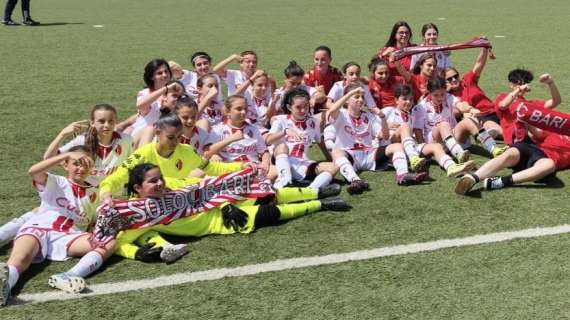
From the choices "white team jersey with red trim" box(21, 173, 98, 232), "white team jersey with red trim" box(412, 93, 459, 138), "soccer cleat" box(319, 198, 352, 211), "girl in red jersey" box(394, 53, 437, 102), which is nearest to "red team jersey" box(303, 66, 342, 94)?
"girl in red jersey" box(394, 53, 437, 102)

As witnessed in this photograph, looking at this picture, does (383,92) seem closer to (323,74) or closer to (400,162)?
(323,74)

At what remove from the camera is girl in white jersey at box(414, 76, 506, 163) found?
759cm

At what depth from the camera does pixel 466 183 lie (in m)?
6.20

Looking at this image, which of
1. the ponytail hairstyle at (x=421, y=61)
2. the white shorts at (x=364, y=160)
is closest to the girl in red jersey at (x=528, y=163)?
the white shorts at (x=364, y=160)

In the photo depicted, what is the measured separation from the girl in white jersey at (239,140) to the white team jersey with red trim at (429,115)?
194 cm

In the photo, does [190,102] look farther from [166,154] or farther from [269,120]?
[269,120]

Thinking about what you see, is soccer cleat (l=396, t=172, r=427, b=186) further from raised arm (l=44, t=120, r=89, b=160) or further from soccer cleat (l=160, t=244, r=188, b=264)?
raised arm (l=44, t=120, r=89, b=160)

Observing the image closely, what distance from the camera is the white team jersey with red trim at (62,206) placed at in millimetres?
5074

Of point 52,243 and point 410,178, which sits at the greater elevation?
point 410,178

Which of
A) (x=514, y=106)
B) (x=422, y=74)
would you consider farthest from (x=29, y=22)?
(x=514, y=106)

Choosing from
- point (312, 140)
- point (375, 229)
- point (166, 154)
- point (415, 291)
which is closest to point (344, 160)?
point (312, 140)

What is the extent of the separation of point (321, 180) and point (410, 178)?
855mm

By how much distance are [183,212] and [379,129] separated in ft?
8.73

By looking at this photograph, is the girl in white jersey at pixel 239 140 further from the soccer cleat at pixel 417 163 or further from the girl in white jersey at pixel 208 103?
the soccer cleat at pixel 417 163
